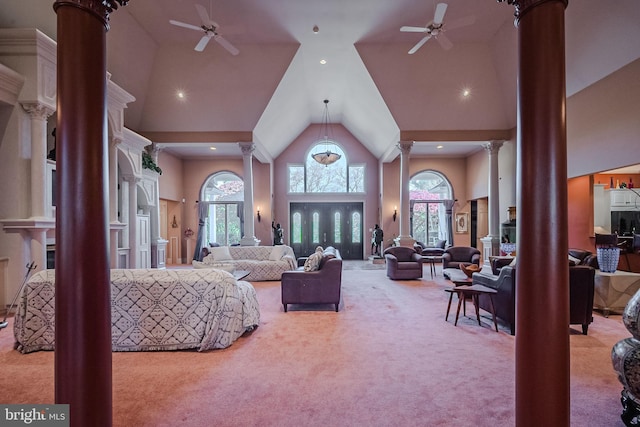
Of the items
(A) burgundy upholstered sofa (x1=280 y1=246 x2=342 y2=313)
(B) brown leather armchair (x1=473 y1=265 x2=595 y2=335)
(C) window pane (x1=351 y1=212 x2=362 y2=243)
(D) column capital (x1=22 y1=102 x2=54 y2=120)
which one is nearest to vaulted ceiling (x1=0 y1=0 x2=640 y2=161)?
(D) column capital (x1=22 y1=102 x2=54 y2=120)

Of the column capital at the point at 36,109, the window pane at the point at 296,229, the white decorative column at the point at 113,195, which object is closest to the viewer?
the column capital at the point at 36,109

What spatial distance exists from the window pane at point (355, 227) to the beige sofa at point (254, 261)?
4.47m

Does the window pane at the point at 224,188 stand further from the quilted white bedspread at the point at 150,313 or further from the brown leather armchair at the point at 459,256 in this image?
the quilted white bedspread at the point at 150,313

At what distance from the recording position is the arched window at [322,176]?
12.6 metres

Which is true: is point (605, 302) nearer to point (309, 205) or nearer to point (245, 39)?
point (245, 39)

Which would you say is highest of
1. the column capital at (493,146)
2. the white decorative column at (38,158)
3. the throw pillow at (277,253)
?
the column capital at (493,146)

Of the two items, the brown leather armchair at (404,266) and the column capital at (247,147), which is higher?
the column capital at (247,147)

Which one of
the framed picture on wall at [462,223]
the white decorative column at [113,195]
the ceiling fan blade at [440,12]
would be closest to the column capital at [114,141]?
the white decorative column at [113,195]

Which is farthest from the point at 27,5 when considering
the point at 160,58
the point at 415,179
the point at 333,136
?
the point at 415,179

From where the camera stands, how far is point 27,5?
4801mm

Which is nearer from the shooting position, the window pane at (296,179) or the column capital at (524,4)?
the column capital at (524,4)

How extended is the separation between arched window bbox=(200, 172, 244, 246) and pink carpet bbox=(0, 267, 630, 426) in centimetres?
872

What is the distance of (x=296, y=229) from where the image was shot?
12617 mm

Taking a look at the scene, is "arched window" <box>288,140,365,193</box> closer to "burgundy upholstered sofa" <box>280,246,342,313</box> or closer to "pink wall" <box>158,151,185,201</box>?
"pink wall" <box>158,151,185,201</box>
